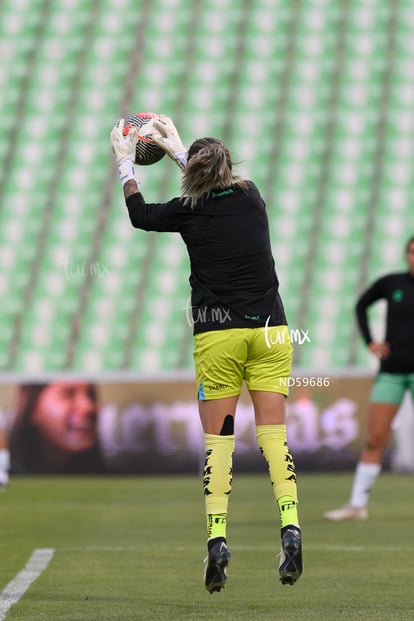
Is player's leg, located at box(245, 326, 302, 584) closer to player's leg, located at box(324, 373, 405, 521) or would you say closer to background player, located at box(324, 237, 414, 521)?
background player, located at box(324, 237, 414, 521)

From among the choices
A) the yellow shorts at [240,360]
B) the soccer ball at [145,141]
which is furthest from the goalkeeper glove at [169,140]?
the yellow shorts at [240,360]

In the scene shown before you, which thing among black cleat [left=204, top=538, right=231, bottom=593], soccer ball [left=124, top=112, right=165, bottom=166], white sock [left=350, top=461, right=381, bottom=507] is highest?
soccer ball [left=124, top=112, right=165, bottom=166]

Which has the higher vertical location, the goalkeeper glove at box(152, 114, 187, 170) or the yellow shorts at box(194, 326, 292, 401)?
the goalkeeper glove at box(152, 114, 187, 170)

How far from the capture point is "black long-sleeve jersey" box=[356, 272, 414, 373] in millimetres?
9875

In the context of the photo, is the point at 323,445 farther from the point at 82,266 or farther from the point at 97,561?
the point at 82,266

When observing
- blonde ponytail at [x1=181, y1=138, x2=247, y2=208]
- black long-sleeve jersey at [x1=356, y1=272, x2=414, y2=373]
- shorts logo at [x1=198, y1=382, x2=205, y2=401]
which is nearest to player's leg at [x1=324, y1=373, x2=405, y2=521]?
black long-sleeve jersey at [x1=356, y1=272, x2=414, y2=373]

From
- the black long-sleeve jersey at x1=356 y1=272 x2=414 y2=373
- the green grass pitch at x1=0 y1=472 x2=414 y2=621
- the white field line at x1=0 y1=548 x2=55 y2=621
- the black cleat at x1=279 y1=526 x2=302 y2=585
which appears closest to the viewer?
the black cleat at x1=279 y1=526 x2=302 y2=585

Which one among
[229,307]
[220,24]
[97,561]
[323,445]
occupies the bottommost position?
[323,445]

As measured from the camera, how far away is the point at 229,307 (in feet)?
17.9

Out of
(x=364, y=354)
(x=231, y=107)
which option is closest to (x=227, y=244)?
(x=364, y=354)

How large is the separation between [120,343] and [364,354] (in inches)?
172

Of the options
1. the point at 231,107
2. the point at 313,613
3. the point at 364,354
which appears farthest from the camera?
the point at 231,107

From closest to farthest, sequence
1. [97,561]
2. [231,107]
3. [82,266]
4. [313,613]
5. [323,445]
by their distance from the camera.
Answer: [313,613] → [82,266] → [97,561] → [323,445] → [231,107]

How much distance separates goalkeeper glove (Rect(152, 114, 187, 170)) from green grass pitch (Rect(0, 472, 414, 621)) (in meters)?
1.90
